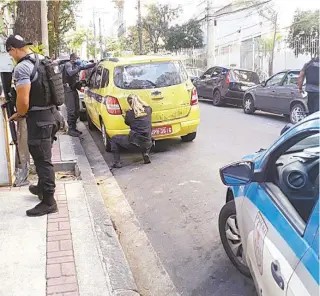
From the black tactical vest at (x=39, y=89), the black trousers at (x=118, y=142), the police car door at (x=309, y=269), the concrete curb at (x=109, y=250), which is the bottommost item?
the concrete curb at (x=109, y=250)

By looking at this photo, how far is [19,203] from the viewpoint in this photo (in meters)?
5.09

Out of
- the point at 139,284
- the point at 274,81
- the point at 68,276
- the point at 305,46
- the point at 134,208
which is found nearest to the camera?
the point at 68,276

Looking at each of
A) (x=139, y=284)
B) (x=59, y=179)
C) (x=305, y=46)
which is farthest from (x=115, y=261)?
(x=305, y=46)

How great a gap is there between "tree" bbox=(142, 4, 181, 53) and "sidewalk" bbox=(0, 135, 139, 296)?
118 ft

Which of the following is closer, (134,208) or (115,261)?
(115,261)

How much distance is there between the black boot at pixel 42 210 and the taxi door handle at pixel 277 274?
300cm

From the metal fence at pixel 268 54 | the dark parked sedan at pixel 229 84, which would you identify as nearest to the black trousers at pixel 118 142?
the dark parked sedan at pixel 229 84

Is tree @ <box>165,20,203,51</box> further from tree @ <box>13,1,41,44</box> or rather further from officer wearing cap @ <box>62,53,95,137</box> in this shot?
officer wearing cap @ <box>62,53,95,137</box>

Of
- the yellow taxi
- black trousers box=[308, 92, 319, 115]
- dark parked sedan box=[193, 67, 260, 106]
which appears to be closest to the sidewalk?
the yellow taxi

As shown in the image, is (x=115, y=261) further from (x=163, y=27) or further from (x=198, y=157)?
(x=163, y=27)

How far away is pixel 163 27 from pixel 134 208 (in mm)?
36781

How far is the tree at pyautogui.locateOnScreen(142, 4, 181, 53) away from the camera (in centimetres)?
4006

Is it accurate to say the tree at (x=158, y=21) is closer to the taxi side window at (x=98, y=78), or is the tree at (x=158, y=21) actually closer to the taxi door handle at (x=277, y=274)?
the taxi side window at (x=98, y=78)

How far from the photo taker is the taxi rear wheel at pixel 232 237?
3621mm
